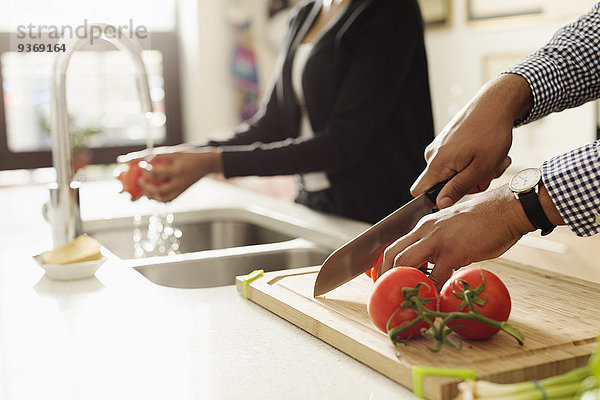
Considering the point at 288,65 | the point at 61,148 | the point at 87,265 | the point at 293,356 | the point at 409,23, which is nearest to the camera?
the point at 293,356

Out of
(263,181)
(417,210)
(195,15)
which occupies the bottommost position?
(263,181)

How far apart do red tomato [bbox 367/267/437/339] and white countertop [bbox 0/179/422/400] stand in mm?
63

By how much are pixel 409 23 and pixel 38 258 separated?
3.40 feet

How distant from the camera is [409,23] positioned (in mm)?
1854

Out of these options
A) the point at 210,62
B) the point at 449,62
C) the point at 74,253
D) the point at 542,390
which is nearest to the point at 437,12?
the point at 449,62

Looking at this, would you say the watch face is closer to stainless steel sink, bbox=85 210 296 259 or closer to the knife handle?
the knife handle

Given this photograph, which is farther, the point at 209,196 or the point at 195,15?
the point at 195,15

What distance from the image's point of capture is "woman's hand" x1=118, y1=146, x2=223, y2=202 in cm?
169

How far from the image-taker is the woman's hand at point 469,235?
1013 mm

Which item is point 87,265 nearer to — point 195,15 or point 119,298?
point 119,298

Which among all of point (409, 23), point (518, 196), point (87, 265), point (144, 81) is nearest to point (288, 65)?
point (409, 23)

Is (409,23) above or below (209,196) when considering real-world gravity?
above

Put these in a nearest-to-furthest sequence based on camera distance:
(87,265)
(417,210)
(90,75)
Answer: (417,210) < (87,265) < (90,75)

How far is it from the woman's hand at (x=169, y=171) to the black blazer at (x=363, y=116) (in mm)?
85
